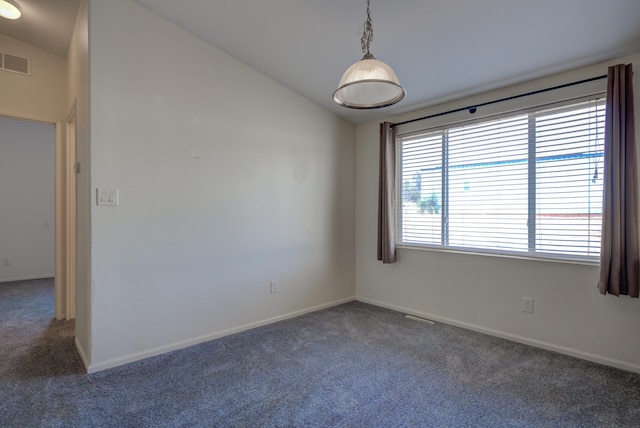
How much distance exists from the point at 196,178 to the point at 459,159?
260 centimetres

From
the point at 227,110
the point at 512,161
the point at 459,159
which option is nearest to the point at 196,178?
the point at 227,110

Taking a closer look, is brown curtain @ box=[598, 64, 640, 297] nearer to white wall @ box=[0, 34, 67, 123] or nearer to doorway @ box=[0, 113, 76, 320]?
white wall @ box=[0, 34, 67, 123]

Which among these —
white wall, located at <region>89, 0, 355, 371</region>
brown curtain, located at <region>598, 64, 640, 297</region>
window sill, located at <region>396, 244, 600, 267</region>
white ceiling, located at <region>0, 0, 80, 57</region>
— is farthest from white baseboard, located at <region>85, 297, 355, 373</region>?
white ceiling, located at <region>0, 0, 80, 57</region>

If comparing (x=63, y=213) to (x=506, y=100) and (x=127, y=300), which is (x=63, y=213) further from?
(x=506, y=100)

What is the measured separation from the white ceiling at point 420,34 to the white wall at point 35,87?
132 mm

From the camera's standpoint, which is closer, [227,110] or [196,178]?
[196,178]

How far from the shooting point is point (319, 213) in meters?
4.03

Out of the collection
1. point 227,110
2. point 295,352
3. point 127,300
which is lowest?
point 295,352

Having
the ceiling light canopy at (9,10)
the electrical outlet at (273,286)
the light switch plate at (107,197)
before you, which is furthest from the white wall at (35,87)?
the electrical outlet at (273,286)

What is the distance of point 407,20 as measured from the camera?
2.44 meters

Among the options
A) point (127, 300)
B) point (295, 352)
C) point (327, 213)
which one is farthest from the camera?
point (327, 213)

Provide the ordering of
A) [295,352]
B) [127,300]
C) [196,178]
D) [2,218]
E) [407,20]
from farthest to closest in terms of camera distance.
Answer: [2,218]
[196,178]
[295,352]
[127,300]
[407,20]

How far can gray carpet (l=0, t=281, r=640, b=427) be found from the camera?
190cm

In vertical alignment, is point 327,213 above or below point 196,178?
below
